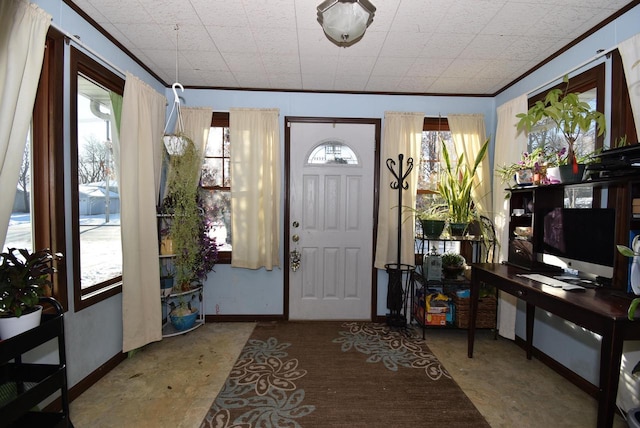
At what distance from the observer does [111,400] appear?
213 cm

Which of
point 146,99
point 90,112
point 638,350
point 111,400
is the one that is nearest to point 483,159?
point 638,350

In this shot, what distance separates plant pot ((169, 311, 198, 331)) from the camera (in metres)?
3.06

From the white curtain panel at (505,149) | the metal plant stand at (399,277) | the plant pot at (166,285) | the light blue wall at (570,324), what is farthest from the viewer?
the metal plant stand at (399,277)

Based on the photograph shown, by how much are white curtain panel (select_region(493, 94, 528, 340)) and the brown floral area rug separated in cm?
84

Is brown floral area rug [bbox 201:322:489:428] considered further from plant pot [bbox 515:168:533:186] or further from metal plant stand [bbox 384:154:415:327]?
plant pot [bbox 515:168:533:186]

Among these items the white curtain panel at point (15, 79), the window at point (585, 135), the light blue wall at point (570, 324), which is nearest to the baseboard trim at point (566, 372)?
the light blue wall at point (570, 324)

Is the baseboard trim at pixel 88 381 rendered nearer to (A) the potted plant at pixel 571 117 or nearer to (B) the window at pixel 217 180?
(B) the window at pixel 217 180

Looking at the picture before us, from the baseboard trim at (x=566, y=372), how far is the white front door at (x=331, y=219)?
1576 millimetres

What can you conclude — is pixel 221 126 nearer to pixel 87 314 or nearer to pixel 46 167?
pixel 46 167

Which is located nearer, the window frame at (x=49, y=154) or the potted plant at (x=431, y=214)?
the window frame at (x=49, y=154)

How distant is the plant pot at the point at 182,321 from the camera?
3057 millimetres

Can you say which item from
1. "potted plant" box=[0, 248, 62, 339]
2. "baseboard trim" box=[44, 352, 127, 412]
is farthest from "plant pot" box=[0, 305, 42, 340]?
"baseboard trim" box=[44, 352, 127, 412]

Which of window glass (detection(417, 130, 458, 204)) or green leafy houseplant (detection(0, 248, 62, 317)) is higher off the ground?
window glass (detection(417, 130, 458, 204))

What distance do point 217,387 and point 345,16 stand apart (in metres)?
2.56
